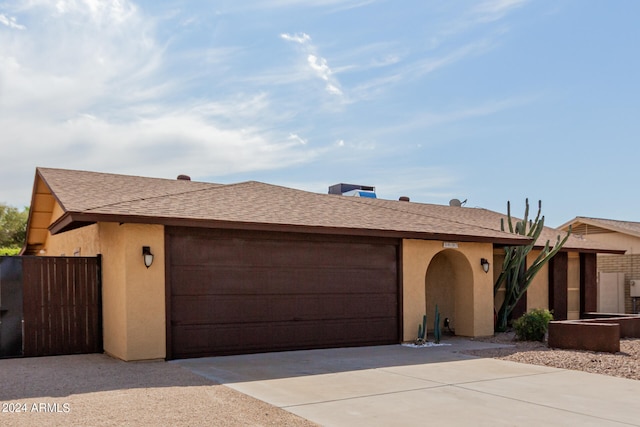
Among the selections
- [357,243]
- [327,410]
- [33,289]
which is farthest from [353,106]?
[327,410]

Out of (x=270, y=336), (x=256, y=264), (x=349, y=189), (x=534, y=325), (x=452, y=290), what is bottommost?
(x=534, y=325)

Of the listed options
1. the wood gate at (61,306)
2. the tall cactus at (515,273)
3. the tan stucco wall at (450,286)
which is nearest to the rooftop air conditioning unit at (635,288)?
the tall cactus at (515,273)

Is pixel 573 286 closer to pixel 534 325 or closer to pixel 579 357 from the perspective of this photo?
A: pixel 534 325

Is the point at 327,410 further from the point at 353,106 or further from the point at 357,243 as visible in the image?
the point at 353,106

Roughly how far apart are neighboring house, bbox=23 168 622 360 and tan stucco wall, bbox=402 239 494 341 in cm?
3

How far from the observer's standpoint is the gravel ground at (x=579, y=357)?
422 inches

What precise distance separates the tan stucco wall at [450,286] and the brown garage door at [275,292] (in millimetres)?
421

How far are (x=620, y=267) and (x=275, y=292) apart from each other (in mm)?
18795

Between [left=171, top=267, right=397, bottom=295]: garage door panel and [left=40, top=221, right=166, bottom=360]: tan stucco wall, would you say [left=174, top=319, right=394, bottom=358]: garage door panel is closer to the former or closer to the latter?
[left=40, top=221, right=166, bottom=360]: tan stucco wall

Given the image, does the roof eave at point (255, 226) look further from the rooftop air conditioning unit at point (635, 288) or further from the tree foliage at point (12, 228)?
the tree foliage at point (12, 228)

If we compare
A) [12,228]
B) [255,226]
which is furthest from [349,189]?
[12,228]

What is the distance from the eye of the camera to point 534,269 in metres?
17.7

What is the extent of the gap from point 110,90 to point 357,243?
663cm

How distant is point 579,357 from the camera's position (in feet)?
39.2
